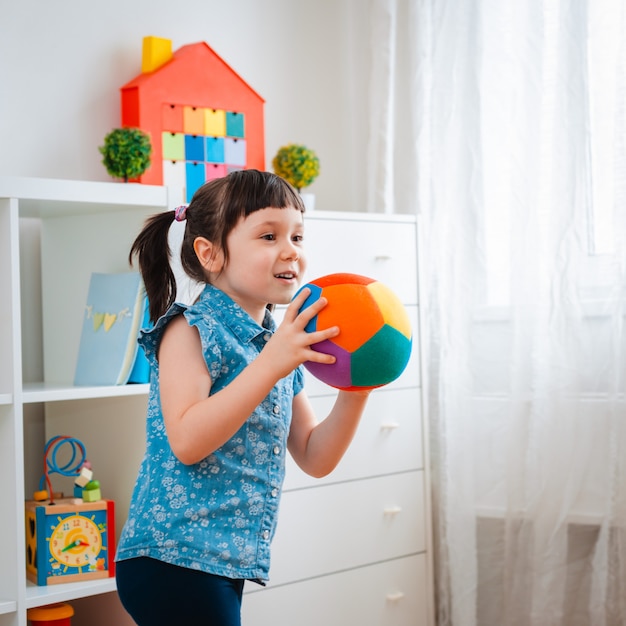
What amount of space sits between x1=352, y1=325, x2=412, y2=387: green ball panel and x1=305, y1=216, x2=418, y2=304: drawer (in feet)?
3.11

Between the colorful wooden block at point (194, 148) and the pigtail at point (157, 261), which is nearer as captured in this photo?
the pigtail at point (157, 261)

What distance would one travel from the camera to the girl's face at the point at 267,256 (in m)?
1.17

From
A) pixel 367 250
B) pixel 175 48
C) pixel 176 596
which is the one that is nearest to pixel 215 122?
pixel 175 48

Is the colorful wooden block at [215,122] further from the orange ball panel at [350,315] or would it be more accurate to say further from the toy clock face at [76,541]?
the orange ball panel at [350,315]

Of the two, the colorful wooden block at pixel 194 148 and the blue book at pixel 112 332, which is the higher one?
the colorful wooden block at pixel 194 148

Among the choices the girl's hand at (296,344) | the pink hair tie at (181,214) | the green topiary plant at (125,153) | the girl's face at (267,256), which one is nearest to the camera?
the girl's hand at (296,344)

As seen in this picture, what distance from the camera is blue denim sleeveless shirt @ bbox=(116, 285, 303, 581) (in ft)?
3.75

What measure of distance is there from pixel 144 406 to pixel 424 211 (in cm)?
99

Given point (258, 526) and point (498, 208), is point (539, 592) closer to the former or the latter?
point (498, 208)

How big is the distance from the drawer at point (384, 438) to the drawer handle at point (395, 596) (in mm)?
305

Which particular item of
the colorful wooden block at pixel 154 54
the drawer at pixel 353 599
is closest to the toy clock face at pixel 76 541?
the drawer at pixel 353 599

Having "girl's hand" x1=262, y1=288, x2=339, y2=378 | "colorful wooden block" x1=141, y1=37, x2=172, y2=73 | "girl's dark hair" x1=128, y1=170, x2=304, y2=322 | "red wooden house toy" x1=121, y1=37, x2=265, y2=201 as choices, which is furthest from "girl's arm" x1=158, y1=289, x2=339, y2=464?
"colorful wooden block" x1=141, y1=37, x2=172, y2=73

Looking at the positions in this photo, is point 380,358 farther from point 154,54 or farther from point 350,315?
point 154,54

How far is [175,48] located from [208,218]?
129cm
